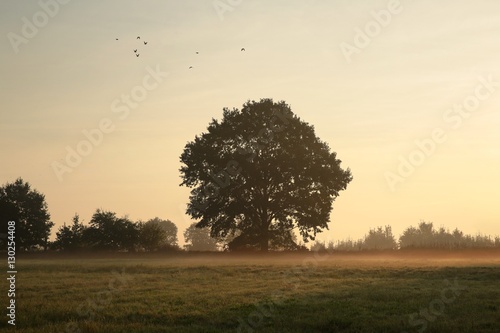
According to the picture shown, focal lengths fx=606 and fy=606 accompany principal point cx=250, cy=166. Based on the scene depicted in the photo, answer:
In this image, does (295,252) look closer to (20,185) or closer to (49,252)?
(49,252)

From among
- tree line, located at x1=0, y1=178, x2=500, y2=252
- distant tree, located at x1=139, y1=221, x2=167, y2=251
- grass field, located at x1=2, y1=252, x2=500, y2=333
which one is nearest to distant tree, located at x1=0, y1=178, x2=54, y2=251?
tree line, located at x1=0, y1=178, x2=500, y2=252

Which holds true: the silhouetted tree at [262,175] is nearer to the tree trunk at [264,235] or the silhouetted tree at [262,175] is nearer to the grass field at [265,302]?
the tree trunk at [264,235]

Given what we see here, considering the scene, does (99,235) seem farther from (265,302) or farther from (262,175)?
(265,302)

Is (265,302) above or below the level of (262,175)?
below

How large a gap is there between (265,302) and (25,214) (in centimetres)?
7251

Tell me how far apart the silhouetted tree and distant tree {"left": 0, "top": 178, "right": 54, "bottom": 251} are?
28151 mm

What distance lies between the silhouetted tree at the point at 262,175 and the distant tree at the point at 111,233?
11681 mm

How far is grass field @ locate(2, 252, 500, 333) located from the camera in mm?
19625

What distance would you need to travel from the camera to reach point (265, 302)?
2327cm

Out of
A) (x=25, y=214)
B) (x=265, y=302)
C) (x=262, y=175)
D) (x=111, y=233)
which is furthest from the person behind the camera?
(x=25, y=214)

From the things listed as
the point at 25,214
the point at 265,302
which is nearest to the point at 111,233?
the point at 25,214

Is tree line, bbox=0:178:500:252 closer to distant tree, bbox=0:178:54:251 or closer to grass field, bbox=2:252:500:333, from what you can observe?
distant tree, bbox=0:178:54:251

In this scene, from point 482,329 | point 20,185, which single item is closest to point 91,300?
point 482,329

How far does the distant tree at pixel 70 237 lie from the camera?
77.2 metres
